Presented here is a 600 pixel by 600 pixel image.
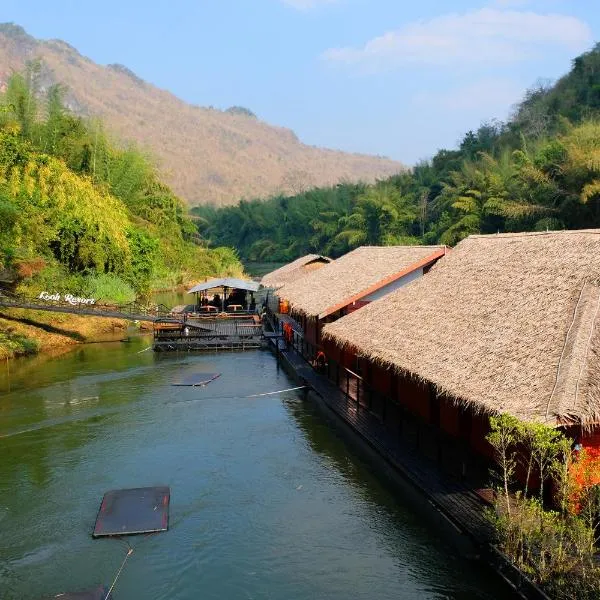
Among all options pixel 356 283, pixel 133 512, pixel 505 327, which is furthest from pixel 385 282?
pixel 133 512

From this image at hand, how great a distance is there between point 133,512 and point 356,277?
13071 mm

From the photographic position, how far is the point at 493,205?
155 feet

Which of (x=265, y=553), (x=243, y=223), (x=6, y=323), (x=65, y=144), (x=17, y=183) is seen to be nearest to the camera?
(x=265, y=553)

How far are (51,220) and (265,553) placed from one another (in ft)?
96.3

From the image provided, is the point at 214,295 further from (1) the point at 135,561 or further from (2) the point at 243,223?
(2) the point at 243,223

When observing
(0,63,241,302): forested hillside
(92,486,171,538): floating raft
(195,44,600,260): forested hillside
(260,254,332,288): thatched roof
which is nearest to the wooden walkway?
(92,486,171,538): floating raft

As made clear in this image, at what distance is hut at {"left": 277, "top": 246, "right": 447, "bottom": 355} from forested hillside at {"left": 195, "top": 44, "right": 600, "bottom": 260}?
9.85m

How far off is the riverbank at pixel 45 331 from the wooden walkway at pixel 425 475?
1569 centimetres

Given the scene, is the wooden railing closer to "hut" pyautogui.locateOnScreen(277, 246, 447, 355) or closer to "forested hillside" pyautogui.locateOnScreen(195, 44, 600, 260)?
"hut" pyautogui.locateOnScreen(277, 246, 447, 355)

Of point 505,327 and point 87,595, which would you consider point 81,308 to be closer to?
point 87,595

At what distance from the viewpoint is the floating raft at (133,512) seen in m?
12.7

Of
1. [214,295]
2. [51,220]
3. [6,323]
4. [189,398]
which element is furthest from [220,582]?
[51,220]

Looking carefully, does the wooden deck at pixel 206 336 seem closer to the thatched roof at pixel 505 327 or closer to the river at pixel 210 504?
the river at pixel 210 504

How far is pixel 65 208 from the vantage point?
37.6 m
